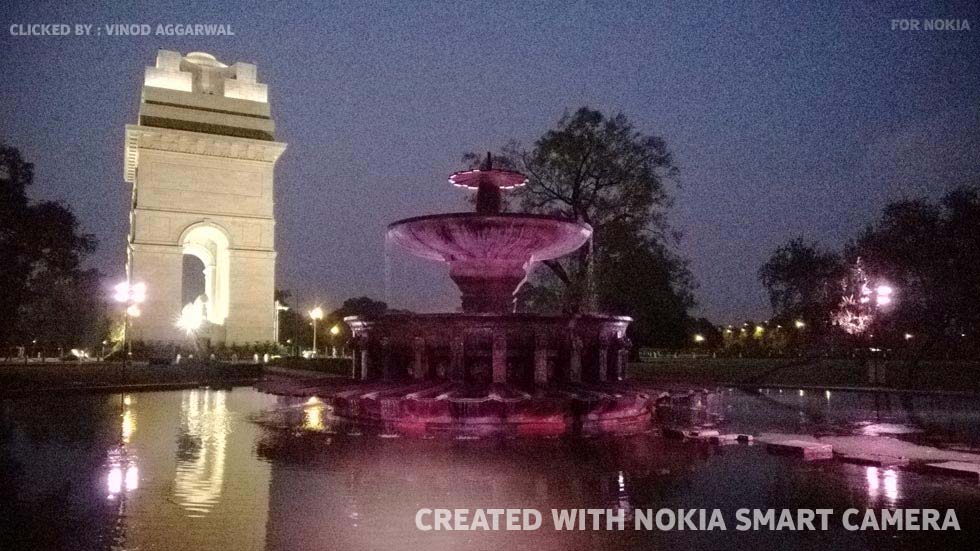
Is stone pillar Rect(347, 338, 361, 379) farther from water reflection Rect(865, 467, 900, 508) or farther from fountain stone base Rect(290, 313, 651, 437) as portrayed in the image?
water reflection Rect(865, 467, 900, 508)

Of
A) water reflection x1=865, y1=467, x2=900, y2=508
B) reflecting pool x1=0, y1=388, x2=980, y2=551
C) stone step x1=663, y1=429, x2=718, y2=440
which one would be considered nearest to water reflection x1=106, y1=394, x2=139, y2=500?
reflecting pool x1=0, y1=388, x2=980, y2=551

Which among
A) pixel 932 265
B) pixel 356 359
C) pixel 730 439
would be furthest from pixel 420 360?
pixel 932 265

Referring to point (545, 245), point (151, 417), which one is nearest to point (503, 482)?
point (545, 245)

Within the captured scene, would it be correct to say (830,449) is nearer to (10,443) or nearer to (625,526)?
(625,526)

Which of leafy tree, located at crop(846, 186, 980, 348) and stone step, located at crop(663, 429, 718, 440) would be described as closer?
stone step, located at crop(663, 429, 718, 440)

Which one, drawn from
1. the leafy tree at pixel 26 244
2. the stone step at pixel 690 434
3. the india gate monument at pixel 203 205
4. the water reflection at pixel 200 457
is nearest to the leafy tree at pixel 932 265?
the stone step at pixel 690 434

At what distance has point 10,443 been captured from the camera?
11.4 meters

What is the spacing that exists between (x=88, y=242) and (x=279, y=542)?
2751cm

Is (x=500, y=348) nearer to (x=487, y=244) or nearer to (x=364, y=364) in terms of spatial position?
(x=487, y=244)

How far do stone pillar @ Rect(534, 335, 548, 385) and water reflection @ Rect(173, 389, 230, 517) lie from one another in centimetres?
493

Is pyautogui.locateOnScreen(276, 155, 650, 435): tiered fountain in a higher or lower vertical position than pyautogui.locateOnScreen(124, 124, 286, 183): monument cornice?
lower

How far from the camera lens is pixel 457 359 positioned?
13.0 m

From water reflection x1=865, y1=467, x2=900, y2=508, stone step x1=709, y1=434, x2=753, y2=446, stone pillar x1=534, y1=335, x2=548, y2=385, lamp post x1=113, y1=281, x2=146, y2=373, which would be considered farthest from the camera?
lamp post x1=113, y1=281, x2=146, y2=373

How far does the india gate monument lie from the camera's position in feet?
149
